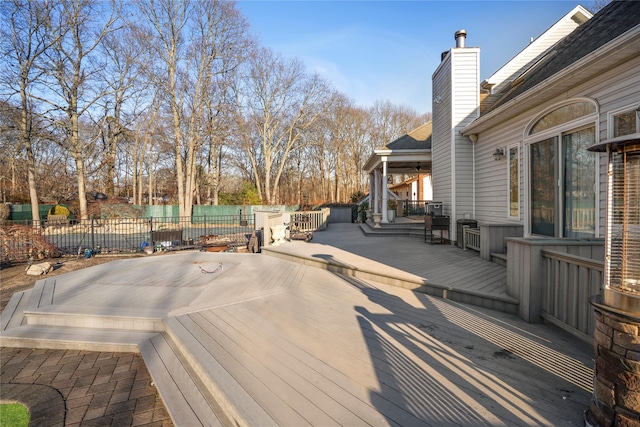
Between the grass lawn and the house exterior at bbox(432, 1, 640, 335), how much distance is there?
4634mm

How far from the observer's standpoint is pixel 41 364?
10.0 feet

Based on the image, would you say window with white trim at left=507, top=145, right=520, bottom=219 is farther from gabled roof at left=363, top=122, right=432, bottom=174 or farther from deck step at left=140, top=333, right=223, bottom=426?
deck step at left=140, top=333, right=223, bottom=426

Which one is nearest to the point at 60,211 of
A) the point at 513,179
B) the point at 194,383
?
the point at 194,383

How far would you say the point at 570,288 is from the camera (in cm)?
282

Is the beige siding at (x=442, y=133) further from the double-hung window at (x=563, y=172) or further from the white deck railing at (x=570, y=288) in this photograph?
the white deck railing at (x=570, y=288)

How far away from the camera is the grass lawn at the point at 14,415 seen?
2.37 m

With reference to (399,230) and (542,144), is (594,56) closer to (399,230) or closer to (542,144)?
(542,144)

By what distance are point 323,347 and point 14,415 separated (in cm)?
252

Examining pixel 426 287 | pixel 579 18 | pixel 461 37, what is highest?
pixel 579 18

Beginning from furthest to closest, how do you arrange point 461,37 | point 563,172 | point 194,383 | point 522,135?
point 461,37 → point 522,135 → point 563,172 → point 194,383

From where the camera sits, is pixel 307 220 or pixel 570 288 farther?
pixel 307 220

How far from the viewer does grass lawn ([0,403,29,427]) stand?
237cm

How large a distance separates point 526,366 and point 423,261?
3.41 m

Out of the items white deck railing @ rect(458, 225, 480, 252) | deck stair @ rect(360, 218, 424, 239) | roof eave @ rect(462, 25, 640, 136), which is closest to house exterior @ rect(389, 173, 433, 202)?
deck stair @ rect(360, 218, 424, 239)
